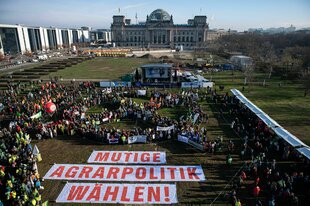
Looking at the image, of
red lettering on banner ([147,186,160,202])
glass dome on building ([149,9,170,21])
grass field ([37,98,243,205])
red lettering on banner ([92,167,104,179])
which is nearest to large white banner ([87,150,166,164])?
grass field ([37,98,243,205])

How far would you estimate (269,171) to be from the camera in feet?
55.7

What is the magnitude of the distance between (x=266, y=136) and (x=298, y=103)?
17.4 metres

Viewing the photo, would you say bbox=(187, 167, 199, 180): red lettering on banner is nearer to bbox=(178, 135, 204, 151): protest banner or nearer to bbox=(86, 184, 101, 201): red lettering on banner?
bbox=(178, 135, 204, 151): protest banner

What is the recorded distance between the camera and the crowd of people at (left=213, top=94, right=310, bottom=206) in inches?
598

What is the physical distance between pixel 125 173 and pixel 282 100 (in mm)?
30597

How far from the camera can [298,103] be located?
36.0m

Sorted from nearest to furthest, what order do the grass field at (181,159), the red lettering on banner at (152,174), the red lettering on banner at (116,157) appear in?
the grass field at (181,159) → the red lettering on banner at (152,174) → the red lettering on banner at (116,157)

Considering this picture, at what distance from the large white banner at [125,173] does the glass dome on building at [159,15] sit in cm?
18619

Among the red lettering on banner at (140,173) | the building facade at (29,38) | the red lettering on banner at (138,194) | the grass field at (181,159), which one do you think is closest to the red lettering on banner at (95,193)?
the grass field at (181,159)

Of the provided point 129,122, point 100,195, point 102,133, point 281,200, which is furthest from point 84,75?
point 281,200

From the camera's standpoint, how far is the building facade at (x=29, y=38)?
404 feet

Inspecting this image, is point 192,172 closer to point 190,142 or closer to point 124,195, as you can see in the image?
point 190,142

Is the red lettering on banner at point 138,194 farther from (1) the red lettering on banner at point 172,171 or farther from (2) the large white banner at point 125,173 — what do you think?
(1) the red lettering on banner at point 172,171

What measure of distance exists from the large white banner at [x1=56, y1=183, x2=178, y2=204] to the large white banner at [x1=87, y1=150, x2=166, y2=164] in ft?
10.3
